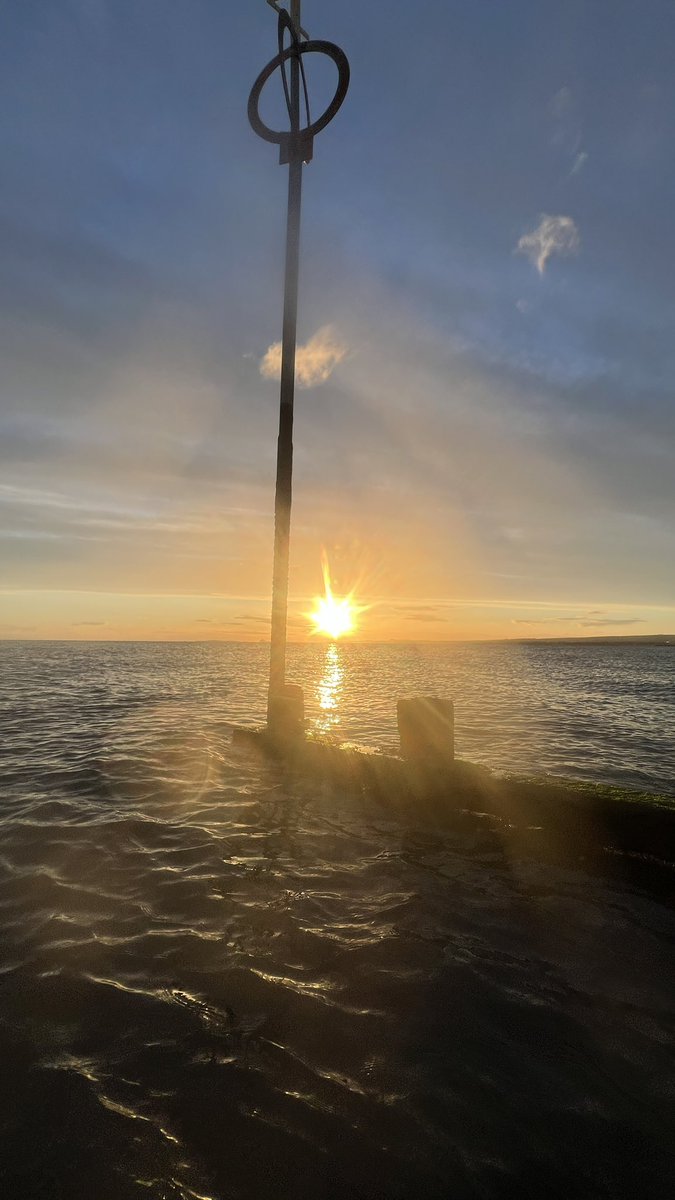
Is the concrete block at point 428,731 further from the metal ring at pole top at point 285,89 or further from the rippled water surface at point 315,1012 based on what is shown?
the metal ring at pole top at point 285,89

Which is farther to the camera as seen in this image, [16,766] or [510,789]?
[16,766]

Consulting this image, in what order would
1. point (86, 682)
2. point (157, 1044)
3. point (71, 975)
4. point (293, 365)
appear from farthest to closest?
point (86, 682)
point (293, 365)
point (71, 975)
point (157, 1044)

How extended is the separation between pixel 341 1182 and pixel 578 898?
4.60 meters

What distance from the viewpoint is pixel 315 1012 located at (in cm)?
430

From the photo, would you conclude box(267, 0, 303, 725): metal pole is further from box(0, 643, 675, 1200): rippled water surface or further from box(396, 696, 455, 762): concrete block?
box(0, 643, 675, 1200): rippled water surface

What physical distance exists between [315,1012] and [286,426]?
38.7 feet

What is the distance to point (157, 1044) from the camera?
3898 mm

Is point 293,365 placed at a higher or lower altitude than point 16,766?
higher

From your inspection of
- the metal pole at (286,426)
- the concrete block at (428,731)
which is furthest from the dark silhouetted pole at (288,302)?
the concrete block at (428,731)

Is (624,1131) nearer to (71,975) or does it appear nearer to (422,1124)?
(422,1124)

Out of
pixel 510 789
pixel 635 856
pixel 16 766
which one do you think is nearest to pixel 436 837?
pixel 510 789

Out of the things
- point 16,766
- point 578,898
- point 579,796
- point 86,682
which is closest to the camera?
point 578,898

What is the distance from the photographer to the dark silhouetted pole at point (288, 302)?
510 inches

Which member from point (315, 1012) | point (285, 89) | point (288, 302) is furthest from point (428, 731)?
point (285, 89)
